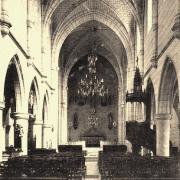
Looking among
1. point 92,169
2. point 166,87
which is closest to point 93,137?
point 92,169

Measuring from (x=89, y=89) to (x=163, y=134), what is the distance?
42.0 feet

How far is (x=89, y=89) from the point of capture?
29109mm

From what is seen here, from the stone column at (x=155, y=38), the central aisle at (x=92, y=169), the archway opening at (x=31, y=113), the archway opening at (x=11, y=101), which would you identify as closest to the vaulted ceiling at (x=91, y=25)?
the stone column at (x=155, y=38)

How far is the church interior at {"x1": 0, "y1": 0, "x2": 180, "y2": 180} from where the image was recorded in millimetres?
11703

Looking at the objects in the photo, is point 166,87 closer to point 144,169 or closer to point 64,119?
point 144,169

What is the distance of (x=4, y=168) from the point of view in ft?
31.1

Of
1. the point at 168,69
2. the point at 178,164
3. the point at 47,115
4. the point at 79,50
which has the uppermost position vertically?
the point at 79,50

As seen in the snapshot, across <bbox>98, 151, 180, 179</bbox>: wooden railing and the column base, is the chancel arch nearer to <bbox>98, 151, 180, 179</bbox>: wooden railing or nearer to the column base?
the column base

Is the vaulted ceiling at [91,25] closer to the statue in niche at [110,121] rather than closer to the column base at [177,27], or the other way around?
the statue in niche at [110,121]

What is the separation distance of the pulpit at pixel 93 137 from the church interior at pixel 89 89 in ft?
0.35

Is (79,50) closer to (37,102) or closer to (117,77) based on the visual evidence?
(117,77)

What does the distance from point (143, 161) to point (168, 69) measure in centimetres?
660

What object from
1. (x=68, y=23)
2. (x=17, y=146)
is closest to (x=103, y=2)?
(x=68, y=23)

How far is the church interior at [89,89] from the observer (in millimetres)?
11703
